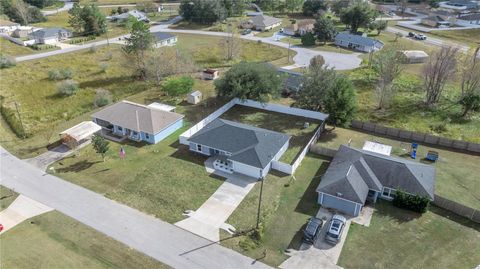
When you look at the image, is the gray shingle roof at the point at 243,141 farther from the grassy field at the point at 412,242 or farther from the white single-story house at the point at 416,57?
the white single-story house at the point at 416,57

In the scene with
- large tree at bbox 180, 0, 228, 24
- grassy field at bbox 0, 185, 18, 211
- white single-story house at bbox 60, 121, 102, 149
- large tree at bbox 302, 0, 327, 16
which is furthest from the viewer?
large tree at bbox 302, 0, 327, 16

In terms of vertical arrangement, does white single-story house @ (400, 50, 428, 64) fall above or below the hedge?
above

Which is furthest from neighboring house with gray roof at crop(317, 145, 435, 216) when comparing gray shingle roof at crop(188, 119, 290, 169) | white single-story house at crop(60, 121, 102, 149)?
white single-story house at crop(60, 121, 102, 149)

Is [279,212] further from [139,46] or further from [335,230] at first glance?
[139,46]

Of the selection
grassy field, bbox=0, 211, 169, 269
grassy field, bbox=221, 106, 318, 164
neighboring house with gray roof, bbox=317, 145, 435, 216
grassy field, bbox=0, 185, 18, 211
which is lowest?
grassy field, bbox=0, 211, 169, 269

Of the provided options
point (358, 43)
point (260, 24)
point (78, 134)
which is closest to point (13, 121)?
point (78, 134)

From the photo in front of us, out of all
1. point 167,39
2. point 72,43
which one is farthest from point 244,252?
point 72,43

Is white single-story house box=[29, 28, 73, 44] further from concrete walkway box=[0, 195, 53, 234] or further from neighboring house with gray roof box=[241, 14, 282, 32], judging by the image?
concrete walkway box=[0, 195, 53, 234]
